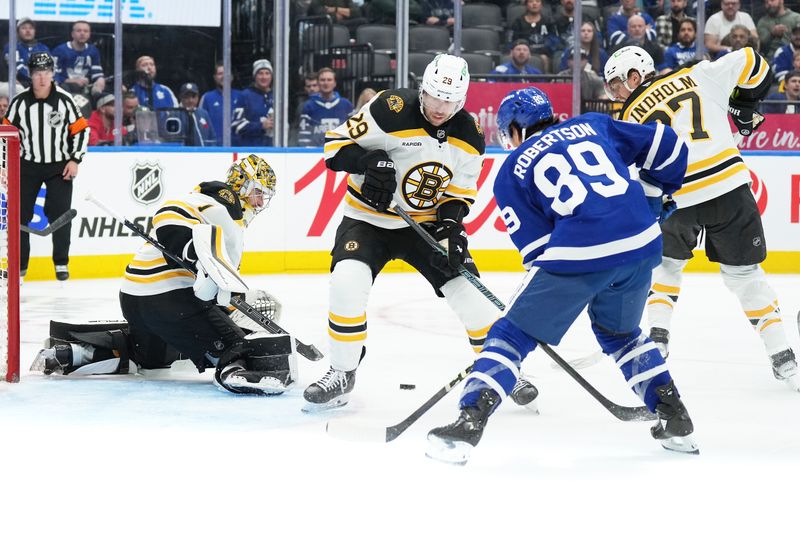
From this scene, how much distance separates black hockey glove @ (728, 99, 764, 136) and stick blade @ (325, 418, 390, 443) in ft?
6.36

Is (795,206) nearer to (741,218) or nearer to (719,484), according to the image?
(741,218)

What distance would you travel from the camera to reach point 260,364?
367 cm

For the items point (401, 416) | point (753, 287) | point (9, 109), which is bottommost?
point (401, 416)

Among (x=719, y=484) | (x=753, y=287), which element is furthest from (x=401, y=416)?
(x=753, y=287)

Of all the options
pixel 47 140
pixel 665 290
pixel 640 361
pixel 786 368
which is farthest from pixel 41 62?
pixel 640 361

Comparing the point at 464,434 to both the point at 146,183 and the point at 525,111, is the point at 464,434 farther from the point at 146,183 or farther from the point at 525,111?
the point at 146,183

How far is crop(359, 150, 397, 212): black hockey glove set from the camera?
11.0 ft

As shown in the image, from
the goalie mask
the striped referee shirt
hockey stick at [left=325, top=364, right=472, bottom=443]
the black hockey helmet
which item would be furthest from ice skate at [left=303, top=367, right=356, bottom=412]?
the black hockey helmet

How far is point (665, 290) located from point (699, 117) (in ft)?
1.95

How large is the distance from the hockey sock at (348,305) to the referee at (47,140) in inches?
123

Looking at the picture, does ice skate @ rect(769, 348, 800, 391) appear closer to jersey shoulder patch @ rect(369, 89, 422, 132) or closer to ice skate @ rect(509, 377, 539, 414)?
ice skate @ rect(509, 377, 539, 414)

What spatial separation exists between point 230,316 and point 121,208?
9.21 feet

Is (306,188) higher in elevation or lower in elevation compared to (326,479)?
higher

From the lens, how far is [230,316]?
4027mm
